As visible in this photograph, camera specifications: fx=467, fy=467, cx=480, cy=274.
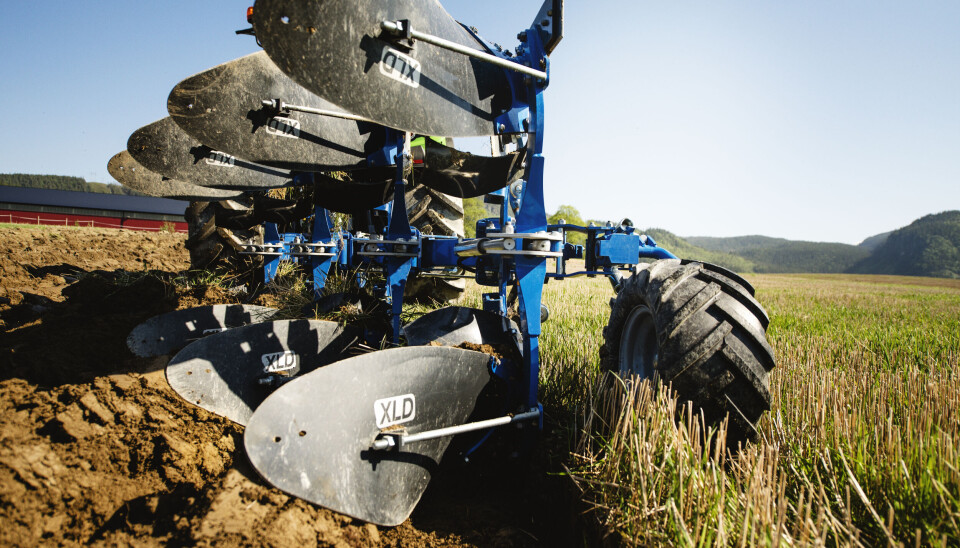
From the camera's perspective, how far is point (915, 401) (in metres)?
2.35

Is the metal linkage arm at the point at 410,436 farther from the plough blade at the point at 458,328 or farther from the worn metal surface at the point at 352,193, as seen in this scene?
the worn metal surface at the point at 352,193

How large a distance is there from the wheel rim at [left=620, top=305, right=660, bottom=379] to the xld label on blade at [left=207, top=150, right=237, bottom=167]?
400 cm

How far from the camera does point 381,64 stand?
1963 mm

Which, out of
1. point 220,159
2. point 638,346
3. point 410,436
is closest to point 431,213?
point 220,159

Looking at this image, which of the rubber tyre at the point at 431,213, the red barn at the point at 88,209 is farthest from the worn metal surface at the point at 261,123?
the red barn at the point at 88,209

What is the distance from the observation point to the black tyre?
67.2 inches

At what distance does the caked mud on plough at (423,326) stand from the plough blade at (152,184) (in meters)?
1.72

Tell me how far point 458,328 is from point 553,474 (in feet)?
3.87

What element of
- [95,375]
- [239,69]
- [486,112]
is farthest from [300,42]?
[239,69]

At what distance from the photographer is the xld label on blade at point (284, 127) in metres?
3.75

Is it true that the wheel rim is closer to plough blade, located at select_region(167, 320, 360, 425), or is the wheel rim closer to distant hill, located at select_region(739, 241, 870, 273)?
plough blade, located at select_region(167, 320, 360, 425)

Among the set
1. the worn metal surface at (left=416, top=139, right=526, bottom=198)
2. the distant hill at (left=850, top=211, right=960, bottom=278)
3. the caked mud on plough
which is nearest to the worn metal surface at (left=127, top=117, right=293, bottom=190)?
the caked mud on plough

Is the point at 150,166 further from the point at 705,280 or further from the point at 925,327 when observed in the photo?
the point at 925,327

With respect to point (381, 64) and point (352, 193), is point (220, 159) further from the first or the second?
point (381, 64)
